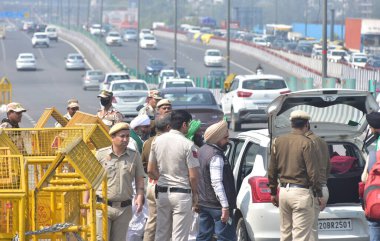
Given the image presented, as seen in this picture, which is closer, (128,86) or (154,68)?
(128,86)

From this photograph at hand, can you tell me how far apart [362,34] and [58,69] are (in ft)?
169

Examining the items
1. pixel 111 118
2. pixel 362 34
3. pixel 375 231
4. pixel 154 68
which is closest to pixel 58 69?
pixel 154 68

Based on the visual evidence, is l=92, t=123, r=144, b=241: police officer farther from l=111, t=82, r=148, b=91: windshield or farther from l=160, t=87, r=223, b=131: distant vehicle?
l=111, t=82, r=148, b=91: windshield

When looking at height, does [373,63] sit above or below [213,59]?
above

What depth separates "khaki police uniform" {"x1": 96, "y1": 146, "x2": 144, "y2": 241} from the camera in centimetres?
1091

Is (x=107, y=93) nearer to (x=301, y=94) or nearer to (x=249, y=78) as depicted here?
(x=301, y=94)

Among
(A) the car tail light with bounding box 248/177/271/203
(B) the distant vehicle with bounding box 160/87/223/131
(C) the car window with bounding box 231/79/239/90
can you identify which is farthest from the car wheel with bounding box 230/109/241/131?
(A) the car tail light with bounding box 248/177/271/203

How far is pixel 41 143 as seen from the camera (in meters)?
12.6

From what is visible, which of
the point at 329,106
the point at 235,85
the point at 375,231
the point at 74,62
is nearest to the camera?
the point at 375,231

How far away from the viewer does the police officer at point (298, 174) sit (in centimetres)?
1106

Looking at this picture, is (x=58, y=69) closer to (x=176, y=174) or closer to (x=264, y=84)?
(x=264, y=84)

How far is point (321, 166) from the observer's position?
11.1 m

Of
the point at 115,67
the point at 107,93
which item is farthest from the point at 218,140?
the point at 115,67

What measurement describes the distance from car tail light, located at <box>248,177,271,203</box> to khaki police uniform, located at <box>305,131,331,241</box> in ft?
1.87
